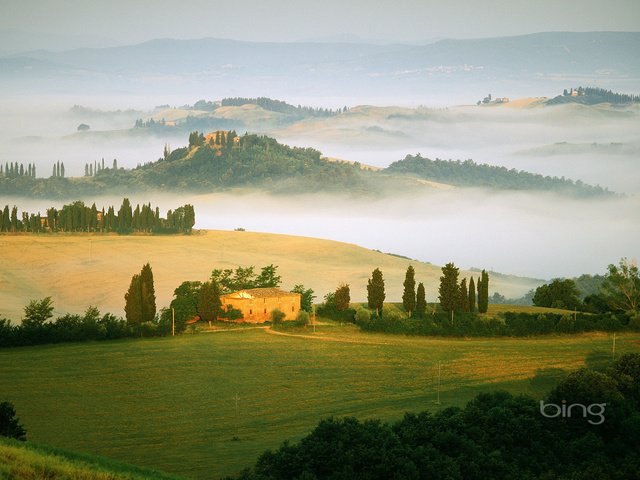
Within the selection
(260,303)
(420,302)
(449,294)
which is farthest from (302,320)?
(449,294)

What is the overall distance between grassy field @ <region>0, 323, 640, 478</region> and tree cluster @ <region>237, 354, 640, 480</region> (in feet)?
9.22

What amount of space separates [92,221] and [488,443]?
8438 cm

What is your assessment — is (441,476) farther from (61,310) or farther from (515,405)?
(61,310)

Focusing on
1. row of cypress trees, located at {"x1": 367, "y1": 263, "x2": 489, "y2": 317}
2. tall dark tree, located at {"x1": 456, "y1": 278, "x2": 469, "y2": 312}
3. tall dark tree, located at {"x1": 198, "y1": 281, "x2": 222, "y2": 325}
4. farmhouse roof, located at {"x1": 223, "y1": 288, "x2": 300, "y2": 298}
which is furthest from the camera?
tall dark tree, located at {"x1": 456, "y1": 278, "x2": 469, "y2": 312}

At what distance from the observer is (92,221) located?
116 meters

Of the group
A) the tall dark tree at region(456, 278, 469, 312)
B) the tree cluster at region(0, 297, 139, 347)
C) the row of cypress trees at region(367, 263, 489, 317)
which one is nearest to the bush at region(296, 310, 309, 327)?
the row of cypress trees at region(367, 263, 489, 317)

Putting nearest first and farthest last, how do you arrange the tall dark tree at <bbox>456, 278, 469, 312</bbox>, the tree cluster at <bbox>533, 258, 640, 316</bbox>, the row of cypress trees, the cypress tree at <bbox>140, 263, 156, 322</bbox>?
the cypress tree at <bbox>140, 263, 156, 322</bbox>, the row of cypress trees, the tall dark tree at <bbox>456, 278, 469, 312</bbox>, the tree cluster at <bbox>533, 258, 640, 316</bbox>

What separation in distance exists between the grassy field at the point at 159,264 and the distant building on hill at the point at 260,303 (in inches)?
711

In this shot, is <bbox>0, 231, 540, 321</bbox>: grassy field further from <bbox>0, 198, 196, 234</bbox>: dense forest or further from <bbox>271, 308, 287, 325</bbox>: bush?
<bbox>271, 308, 287, 325</bbox>: bush

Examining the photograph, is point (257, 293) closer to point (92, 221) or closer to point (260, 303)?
point (260, 303)

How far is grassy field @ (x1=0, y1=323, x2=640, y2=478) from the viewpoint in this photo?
4022 cm

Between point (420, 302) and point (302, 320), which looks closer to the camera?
point (302, 320)

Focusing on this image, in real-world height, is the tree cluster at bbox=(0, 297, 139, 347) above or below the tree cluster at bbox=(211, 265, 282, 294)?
below

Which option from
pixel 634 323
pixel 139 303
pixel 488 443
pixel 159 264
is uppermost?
pixel 159 264
